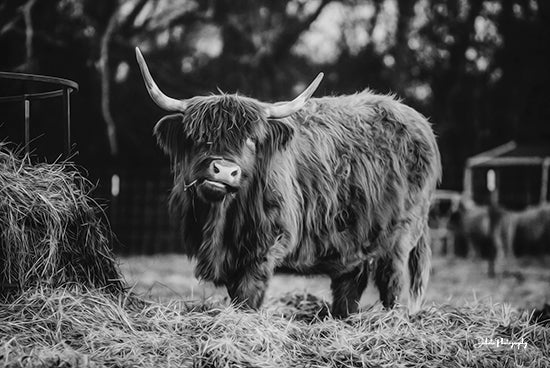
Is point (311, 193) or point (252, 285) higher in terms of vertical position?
point (311, 193)

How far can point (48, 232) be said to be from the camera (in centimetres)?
366

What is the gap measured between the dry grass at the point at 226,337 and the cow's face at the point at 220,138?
2.45 ft

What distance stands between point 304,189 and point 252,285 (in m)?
0.77

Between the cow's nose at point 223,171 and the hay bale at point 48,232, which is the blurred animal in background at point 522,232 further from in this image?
the hay bale at point 48,232

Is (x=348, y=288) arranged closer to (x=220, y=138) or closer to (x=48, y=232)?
(x=220, y=138)

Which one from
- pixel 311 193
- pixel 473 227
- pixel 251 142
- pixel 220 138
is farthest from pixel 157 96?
pixel 473 227

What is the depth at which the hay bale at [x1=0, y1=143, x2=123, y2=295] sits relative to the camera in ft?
11.6

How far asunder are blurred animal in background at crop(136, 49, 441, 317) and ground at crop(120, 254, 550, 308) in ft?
8.34

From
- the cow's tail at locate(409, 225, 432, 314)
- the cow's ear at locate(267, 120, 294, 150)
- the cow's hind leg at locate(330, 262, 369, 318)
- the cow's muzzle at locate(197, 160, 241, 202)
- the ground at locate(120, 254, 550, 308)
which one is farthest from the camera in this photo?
the ground at locate(120, 254, 550, 308)

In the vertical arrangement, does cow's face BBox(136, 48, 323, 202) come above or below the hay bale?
above

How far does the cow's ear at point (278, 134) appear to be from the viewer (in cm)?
416

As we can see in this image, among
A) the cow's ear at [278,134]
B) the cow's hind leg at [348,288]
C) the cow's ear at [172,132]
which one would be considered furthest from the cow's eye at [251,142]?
the cow's hind leg at [348,288]

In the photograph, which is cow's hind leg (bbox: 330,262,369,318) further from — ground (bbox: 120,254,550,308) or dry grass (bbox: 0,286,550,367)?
ground (bbox: 120,254,550,308)

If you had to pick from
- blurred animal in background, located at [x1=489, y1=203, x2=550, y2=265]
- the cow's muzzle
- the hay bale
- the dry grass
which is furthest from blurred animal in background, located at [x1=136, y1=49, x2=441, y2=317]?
blurred animal in background, located at [x1=489, y1=203, x2=550, y2=265]
